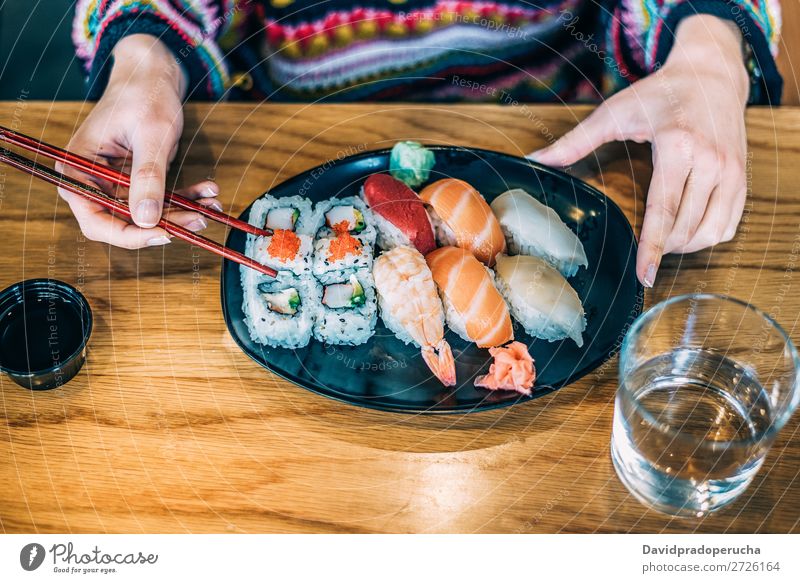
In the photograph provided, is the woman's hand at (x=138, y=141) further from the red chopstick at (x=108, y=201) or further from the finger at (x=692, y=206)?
the finger at (x=692, y=206)

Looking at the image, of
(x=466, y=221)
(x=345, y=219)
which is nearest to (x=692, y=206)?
(x=466, y=221)

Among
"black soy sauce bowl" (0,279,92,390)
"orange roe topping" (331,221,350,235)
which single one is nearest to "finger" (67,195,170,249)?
"black soy sauce bowl" (0,279,92,390)

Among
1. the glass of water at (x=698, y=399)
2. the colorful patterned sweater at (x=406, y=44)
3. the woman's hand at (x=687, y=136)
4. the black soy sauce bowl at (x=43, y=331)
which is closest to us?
the glass of water at (x=698, y=399)

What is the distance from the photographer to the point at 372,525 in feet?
2.41

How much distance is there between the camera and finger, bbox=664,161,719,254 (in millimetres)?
893

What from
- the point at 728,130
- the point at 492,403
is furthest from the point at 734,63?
the point at 492,403

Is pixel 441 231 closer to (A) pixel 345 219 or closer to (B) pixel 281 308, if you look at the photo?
(A) pixel 345 219

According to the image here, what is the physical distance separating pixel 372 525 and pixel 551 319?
0.98 feet

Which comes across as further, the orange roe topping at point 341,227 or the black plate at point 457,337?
the orange roe topping at point 341,227

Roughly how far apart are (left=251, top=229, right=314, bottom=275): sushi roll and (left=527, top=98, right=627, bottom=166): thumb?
13.6 inches

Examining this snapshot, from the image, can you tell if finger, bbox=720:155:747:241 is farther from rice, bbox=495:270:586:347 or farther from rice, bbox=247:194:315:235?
rice, bbox=247:194:315:235

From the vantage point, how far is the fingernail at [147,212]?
851mm

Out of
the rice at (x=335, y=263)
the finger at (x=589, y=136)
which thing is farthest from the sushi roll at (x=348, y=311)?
the finger at (x=589, y=136)
